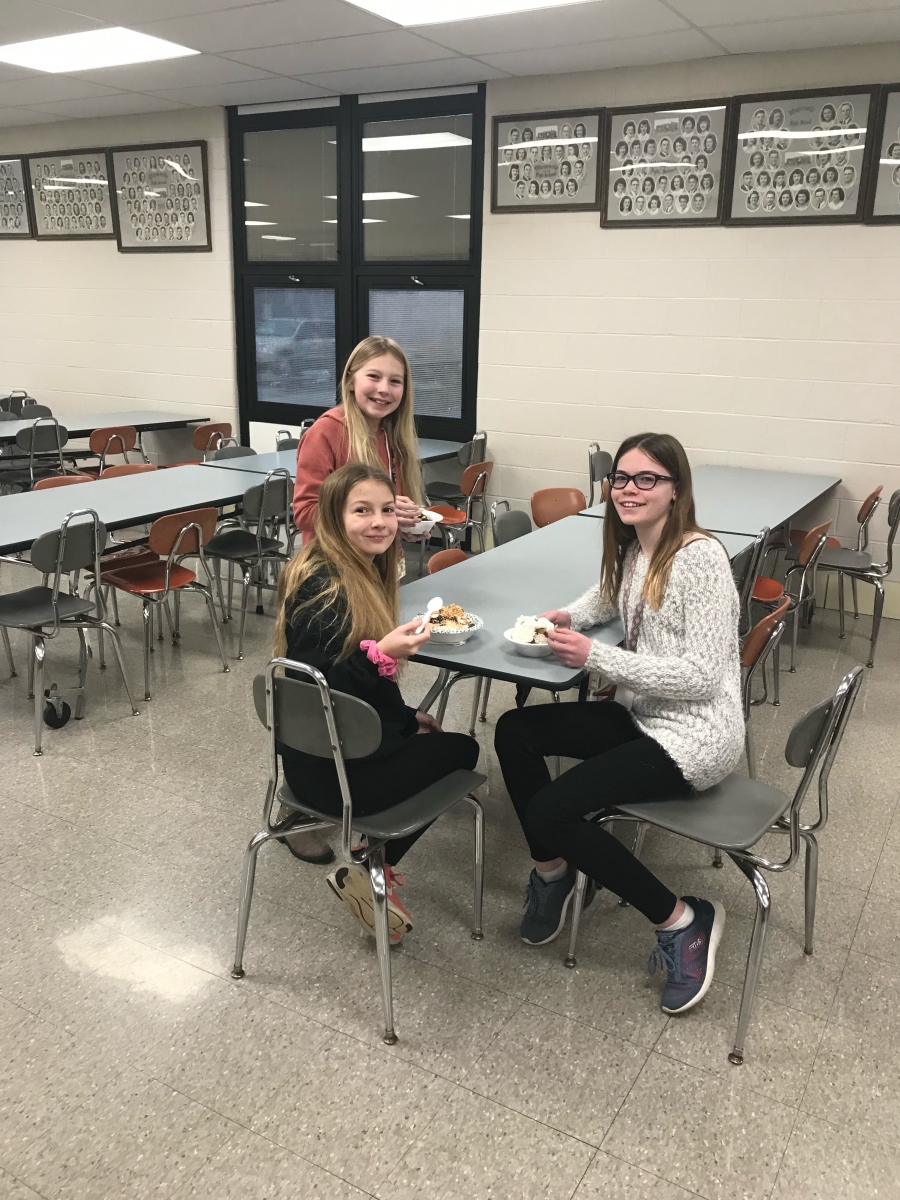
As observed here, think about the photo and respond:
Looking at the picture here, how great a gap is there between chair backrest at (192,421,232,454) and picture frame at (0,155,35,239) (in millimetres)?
2655

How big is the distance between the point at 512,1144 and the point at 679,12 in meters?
4.31

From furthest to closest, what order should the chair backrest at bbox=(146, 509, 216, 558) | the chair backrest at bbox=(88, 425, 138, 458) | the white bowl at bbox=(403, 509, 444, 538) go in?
the chair backrest at bbox=(88, 425, 138, 458) < the chair backrest at bbox=(146, 509, 216, 558) < the white bowl at bbox=(403, 509, 444, 538)

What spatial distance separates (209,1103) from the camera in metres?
1.66

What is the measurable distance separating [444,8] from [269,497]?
7.64 feet

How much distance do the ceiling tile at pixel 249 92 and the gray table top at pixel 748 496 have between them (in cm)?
339

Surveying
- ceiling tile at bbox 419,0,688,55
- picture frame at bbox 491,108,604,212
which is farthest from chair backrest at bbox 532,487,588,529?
ceiling tile at bbox 419,0,688,55

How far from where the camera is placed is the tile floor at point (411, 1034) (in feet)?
5.07

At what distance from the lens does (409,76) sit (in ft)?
16.8

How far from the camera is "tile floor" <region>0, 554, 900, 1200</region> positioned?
1.54 metres

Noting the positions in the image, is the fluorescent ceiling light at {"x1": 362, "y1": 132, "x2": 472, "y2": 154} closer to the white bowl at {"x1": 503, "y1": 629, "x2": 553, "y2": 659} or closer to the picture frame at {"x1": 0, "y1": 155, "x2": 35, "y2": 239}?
the picture frame at {"x1": 0, "y1": 155, "x2": 35, "y2": 239}

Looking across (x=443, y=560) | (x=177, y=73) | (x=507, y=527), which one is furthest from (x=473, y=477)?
(x=177, y=73)

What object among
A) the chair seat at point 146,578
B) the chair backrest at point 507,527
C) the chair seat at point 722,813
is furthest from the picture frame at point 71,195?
the chair seat at point 722,813

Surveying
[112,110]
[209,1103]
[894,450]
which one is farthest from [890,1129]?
[112,110]

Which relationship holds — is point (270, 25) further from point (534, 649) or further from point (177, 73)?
point (534, 649)
